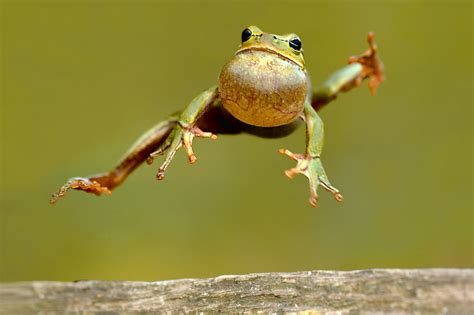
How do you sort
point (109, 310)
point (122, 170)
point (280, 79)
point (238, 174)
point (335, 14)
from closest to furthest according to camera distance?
point (109, 310)
point (280, 79)
point (122, 170)
point (238, 174)
point (335, 14)

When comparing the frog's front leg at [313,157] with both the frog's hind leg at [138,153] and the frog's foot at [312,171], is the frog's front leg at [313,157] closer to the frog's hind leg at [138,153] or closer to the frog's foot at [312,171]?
the frog's foot at [312,171]

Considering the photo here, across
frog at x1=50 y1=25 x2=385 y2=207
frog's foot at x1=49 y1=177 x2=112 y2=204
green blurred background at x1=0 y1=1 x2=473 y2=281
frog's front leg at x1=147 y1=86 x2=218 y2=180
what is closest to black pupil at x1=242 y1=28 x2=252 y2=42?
frog at x1=50 y1=25 x2=385 y2=207

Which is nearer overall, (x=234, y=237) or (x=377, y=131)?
(x=234, y=237)

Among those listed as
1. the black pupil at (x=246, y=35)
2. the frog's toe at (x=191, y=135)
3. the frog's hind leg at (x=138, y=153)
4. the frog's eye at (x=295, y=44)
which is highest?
the black pupil at (x=246, y=35)

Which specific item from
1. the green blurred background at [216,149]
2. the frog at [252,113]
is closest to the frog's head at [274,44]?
the frog at [252,113]

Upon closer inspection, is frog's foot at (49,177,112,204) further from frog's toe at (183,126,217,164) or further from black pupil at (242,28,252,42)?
black pupil at (242,28,252,42)

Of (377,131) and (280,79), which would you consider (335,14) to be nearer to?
(377,131)

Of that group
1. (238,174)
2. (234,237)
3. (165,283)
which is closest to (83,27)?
(238,174)

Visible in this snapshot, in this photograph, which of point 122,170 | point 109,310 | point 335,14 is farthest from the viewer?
point 335,14
